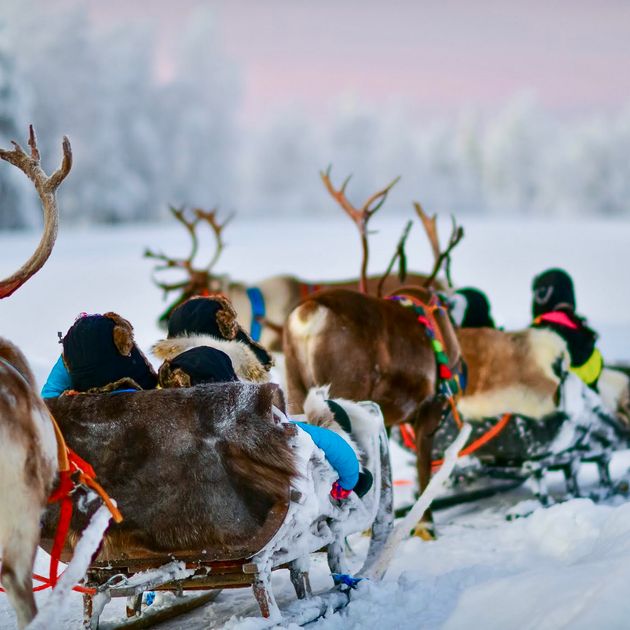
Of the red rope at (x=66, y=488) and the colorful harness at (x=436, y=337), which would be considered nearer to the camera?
the red rope at (x=66, y=488)

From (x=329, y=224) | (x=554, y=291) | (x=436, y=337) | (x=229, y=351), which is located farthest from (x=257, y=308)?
(x=329, y=224)

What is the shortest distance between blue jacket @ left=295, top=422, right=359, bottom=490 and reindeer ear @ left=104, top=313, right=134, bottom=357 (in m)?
0.72

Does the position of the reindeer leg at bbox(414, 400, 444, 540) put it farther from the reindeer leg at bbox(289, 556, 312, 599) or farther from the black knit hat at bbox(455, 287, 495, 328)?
the reindeer leg at bbox(289, 556, 312, 599)

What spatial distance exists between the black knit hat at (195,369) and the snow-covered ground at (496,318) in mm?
867

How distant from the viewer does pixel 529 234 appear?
24172 millimetres

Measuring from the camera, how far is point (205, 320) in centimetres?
362

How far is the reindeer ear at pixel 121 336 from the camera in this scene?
3199 mm

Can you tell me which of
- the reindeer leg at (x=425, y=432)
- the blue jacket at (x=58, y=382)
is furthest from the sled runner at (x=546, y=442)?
the blue jacket at (x=58, y=382)

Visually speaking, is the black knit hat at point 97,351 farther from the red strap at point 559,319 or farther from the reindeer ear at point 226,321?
the red strap at point 559,319

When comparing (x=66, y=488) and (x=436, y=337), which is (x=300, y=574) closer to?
(x=66, y=488)

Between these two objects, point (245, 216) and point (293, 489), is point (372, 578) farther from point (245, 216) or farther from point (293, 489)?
point (245, 216)

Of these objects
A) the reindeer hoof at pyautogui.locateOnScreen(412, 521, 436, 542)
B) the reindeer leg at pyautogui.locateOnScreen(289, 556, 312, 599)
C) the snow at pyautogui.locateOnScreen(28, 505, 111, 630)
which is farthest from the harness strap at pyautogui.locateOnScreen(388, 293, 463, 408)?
the snow at pyautogui.locateOnScreen(28, 505, 111, 630)

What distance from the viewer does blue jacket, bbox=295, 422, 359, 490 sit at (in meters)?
3.46

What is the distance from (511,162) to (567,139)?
444 centimetres
